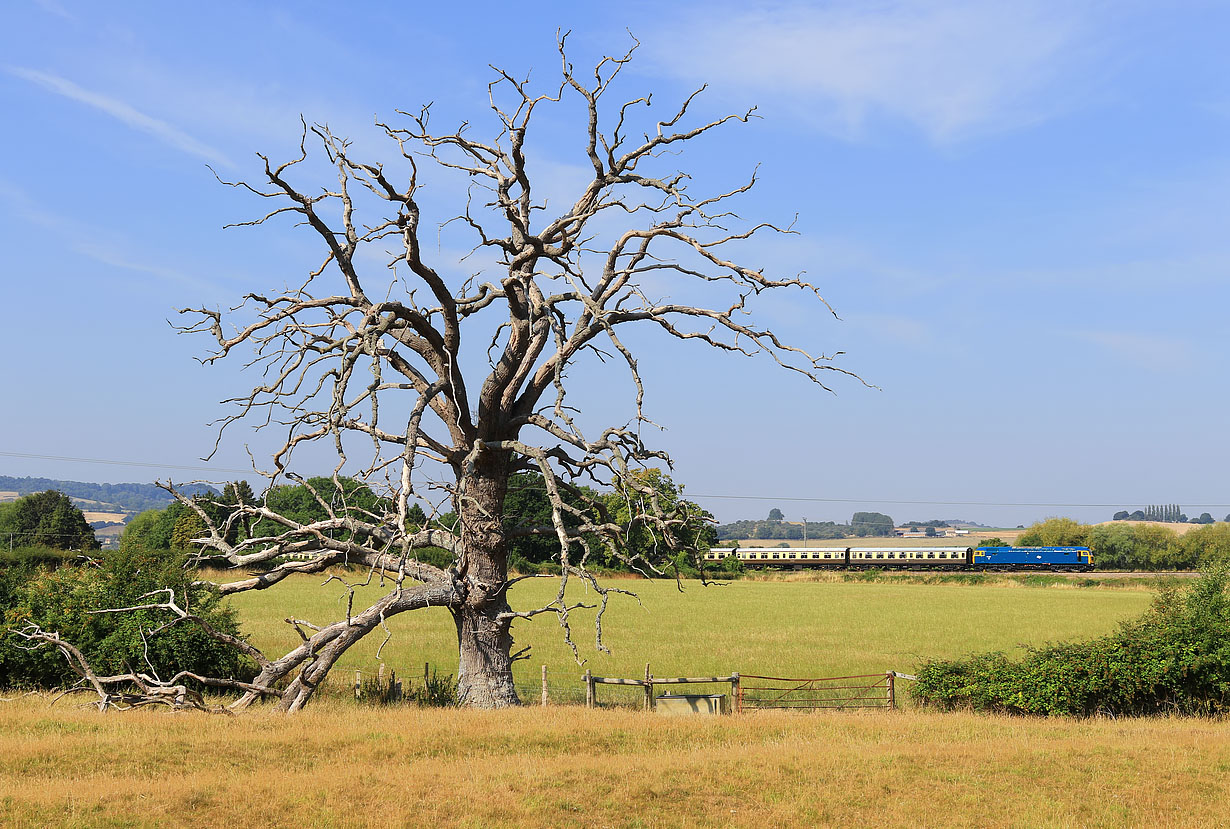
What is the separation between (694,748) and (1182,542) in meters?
139

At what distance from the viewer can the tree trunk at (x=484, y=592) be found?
68.1 feet

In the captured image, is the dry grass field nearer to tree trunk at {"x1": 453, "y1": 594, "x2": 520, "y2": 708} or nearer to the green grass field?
tree trunk at {"x1": 453, "y1": 594, "x2": 520, "y2": 708}

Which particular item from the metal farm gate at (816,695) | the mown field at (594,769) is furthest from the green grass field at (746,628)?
the mown field at (594,769)

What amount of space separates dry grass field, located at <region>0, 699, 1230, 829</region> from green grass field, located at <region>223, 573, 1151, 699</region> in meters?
8.96

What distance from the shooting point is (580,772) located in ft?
49.2

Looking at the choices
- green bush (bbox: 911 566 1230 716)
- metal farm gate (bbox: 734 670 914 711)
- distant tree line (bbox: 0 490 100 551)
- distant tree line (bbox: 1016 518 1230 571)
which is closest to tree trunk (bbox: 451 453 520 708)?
metal farm gate (bbox: 734 670 914 711)

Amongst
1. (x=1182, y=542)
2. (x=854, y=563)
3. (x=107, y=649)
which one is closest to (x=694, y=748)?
(x=107, y=649)

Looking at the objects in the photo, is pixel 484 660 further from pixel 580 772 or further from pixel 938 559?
pixel 938 559

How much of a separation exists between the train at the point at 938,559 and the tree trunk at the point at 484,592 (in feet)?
279

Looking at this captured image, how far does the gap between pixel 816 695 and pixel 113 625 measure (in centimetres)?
1866

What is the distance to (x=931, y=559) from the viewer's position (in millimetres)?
105250

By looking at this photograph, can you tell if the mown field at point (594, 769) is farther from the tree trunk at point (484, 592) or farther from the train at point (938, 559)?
the train at point (938, 559)

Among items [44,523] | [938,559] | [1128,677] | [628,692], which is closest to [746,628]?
[628,692]

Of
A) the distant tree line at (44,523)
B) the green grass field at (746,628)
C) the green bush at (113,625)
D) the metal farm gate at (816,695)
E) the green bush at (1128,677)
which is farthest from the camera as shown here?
the distant tree line at (44,523)
